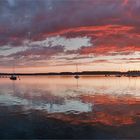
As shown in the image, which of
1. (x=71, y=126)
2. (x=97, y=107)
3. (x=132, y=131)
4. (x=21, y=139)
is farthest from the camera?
(x=97, y=107)

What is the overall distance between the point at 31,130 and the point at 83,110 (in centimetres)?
858

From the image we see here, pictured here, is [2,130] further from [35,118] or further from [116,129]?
[116,129]

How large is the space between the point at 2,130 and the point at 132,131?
23.6 ft

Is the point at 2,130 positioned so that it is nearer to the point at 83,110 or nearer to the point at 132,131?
the point at 132,131

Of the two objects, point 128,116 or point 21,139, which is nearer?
point 21,139

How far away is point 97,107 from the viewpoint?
2819 cm

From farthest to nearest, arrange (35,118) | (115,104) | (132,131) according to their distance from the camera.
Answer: (115,104) → (35,118) → (132,131)

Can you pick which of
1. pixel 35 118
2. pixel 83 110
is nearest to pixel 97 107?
pixel 83 110

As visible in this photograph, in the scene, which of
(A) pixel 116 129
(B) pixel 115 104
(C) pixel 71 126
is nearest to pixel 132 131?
(A) pixel 116 129

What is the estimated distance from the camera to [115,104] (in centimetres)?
3094

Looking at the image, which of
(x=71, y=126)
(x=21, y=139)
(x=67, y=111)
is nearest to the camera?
(x=21, y=139)

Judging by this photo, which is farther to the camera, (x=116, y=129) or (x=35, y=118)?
(x=35, y=118)

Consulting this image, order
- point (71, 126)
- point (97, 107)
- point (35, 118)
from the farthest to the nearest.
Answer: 1. point (97, 107)
2. point (35, 118)
3. point (71, 126)

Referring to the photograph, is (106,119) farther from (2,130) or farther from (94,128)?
(2,130)
